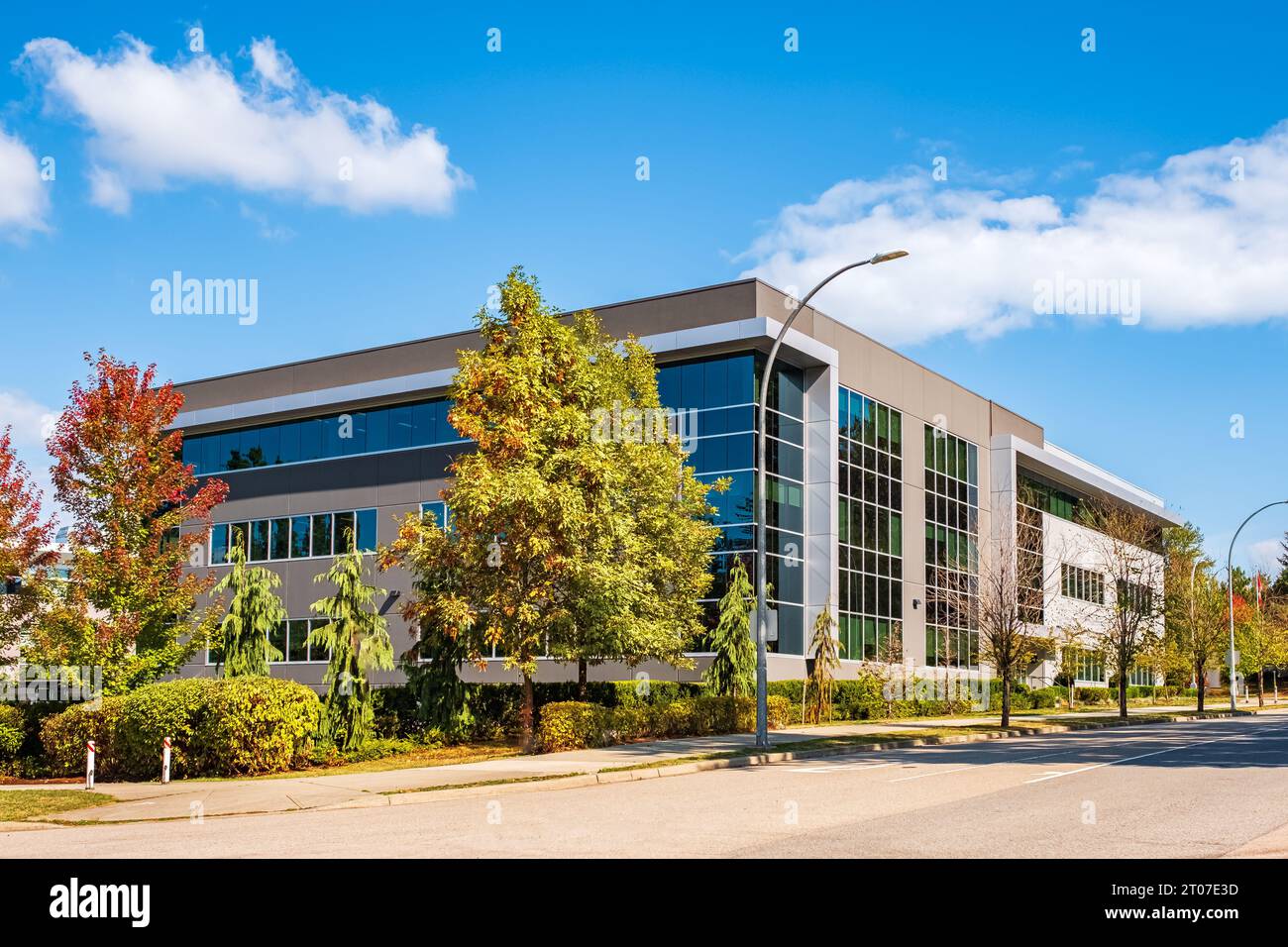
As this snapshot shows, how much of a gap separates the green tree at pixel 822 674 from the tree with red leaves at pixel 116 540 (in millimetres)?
17835

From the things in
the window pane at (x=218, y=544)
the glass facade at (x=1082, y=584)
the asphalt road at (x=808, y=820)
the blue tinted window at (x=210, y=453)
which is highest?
the blue tinted window at (x=210, y=453)

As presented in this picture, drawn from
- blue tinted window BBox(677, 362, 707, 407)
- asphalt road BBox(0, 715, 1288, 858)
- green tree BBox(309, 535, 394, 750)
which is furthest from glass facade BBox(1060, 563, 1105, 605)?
green tree BBox(309, 535, 394, 750)

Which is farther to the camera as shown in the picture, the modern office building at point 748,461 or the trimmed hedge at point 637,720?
the modern office building at point 748,461

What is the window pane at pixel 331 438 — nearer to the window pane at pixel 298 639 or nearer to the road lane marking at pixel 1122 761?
the window pane at pixel 298 639

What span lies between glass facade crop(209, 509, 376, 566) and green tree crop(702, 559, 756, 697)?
52.8 ft

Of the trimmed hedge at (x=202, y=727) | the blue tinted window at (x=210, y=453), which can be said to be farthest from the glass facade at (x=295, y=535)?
the trimmed hedge at (x=202, y=727)

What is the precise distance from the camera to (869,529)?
139ft

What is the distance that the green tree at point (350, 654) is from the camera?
26000 millimetres

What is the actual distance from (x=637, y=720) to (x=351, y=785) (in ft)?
28.3

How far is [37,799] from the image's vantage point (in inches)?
675

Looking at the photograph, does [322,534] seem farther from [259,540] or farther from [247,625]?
[247,625]

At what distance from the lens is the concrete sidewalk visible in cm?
1574
